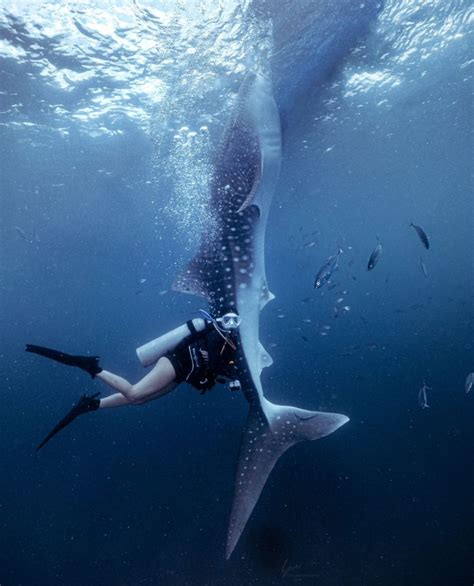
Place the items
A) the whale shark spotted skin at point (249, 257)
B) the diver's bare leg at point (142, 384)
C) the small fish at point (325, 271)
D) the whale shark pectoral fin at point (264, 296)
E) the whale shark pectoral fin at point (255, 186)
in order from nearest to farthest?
the whale shark spotted skin at point (249, 257)
the whale shark pectoral fin at point (255, 186)
the diver's bare leg at point (142, 384)
the whale shark pectoral fin at point (264, 296)
the small fish at point (325, 271)

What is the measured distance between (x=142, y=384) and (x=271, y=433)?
5.49ft

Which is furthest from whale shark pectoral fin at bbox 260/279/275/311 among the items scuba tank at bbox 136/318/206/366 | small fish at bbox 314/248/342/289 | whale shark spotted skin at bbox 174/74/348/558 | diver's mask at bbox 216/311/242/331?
small fish at bbox 314/248/342/289

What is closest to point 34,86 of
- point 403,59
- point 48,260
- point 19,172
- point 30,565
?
point 19,172

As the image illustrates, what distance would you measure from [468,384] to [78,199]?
23.3 meters

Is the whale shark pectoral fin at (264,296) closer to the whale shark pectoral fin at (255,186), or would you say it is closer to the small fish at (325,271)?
the whale shark pectoral fin at (255,186)

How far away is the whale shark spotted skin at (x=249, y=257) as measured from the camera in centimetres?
422

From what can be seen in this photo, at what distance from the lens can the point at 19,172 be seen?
60.3 ft

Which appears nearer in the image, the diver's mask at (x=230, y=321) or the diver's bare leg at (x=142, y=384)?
the diver's mask at (x=230, y=321)

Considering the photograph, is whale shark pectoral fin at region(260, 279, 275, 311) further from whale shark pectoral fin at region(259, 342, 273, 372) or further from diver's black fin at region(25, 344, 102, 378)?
diver's black fin at region(25, 344, 102, 378)

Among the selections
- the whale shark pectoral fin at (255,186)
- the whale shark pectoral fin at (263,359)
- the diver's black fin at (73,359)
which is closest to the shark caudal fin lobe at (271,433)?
the whale shark pectoral fin at (263,359)

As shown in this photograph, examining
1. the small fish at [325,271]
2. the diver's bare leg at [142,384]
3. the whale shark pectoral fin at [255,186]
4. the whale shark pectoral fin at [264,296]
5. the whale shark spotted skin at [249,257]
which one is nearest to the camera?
the whale shark spotted skin at [249,257]

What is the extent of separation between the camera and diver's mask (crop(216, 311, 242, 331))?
174 inches

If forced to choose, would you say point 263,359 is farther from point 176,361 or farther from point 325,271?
point 325,271

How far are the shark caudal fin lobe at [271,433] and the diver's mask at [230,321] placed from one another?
38.0 inches
